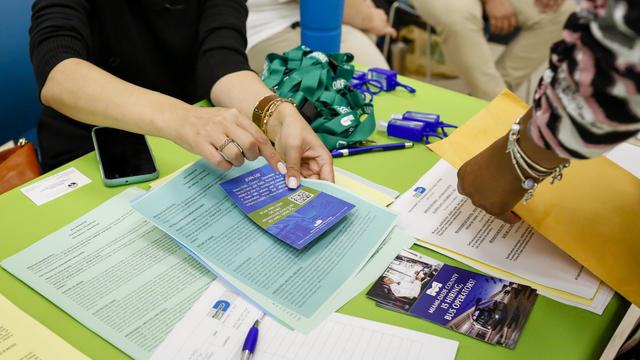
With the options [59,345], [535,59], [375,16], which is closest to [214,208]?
[59,345]

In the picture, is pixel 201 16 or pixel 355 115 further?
pixel 201 16

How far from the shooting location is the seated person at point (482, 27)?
2.38 m

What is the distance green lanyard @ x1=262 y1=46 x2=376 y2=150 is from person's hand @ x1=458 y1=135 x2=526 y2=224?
0.93 feet

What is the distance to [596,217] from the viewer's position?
638 millimetres

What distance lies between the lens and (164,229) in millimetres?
616

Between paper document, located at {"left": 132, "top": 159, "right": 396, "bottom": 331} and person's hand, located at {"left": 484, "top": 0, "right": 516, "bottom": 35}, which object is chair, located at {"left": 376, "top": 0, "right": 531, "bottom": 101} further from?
paper document, located at {"left": 132, "top": 159, "right": 396, "bottom": 331}

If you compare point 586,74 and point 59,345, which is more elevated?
point 586,74

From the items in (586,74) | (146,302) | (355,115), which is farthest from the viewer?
(355,115)

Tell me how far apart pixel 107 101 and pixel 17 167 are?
0.28m

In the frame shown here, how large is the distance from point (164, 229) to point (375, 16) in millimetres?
1688

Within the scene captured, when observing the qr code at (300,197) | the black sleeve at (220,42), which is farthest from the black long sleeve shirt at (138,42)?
the qr code at (300,197)

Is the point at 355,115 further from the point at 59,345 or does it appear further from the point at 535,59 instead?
the point at 535,59

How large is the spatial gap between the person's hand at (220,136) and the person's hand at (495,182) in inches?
12.2

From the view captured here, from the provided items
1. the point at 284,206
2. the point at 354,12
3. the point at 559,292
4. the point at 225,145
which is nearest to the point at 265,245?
the point at 284,206
